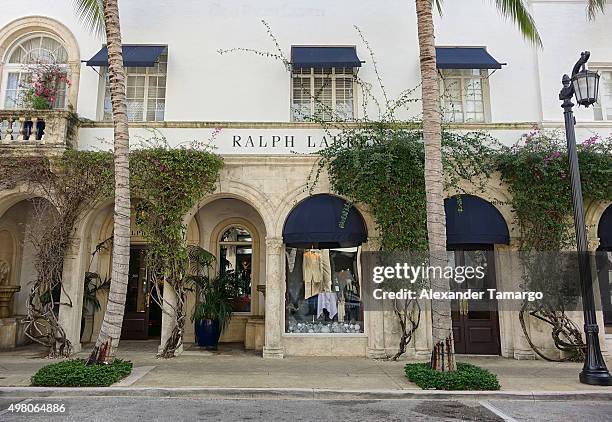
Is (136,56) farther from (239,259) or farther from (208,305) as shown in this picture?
(208,305)

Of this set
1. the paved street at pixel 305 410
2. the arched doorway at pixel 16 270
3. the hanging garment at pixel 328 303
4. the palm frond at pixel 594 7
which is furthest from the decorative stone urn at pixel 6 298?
the palm frond at pixel 594 7

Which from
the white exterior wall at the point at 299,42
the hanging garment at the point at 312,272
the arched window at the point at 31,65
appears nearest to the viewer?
the hanging garment at the point at 312,272

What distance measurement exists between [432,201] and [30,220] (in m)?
11.8

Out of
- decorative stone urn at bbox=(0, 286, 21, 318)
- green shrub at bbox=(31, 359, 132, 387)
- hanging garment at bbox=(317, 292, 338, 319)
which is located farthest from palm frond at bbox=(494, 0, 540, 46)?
decorative stone urn at bbox=(0, 286, 21, 318)

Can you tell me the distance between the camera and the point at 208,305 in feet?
38.4

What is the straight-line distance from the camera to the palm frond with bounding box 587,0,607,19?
1086 centimetres

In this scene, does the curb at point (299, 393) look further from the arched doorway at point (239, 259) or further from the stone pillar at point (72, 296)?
the arched doorway at point (239, 259)

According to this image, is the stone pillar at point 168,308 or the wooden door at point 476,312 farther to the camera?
the wooden door at point 476,312

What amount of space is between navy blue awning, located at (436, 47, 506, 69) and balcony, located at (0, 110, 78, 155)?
9.33 m

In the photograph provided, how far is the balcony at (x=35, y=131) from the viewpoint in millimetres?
10836

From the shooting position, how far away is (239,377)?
8.64 m

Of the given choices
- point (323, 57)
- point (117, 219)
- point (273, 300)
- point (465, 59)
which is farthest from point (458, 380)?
point (323, 57)

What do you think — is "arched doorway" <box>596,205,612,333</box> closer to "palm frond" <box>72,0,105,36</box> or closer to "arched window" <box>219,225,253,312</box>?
"arched window" <box>219,225,253,312</box>

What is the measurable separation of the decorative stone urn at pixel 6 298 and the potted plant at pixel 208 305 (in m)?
5.45
